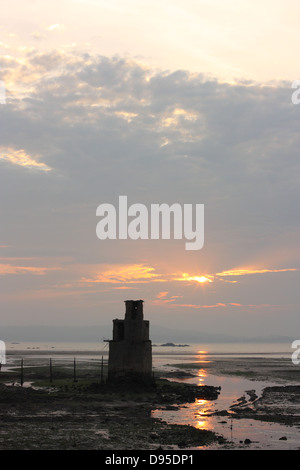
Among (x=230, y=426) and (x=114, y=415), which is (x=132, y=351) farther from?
(x=230, y=426)

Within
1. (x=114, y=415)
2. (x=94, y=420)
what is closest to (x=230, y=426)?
(x=114, y=415)

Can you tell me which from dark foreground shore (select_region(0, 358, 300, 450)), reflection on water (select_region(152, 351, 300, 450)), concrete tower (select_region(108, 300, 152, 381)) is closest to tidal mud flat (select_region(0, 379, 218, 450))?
dark foreground shore (select_region(0, 358, 300, 450))

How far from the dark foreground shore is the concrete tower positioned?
2.12 metres

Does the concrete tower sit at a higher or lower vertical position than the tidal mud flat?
higher

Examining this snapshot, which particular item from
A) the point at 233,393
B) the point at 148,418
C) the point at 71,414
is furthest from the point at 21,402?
the point at 233,393

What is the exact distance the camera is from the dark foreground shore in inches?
1047

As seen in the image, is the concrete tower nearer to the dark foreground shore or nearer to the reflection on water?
the dark foreground shore

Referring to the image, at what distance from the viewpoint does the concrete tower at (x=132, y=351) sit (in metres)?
51.8

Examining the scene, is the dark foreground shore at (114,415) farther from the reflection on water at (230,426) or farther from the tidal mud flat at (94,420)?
the reflection on water at (230,426)

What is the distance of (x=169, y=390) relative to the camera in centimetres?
5141

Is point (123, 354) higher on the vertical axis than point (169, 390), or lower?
higher

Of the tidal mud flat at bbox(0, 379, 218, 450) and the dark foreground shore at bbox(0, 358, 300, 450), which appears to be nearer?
the tidal mud flat at bbox(0, 379, 218, 450)
